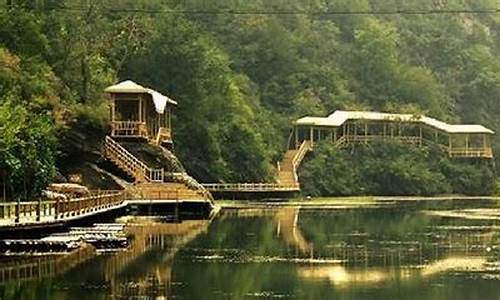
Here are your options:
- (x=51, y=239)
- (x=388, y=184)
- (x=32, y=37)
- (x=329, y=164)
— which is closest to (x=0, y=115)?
(x=51, y=239)

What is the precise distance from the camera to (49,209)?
4181 cm

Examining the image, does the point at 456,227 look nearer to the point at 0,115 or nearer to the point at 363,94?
the point at 0,115

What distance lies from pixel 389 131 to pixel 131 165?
149ft

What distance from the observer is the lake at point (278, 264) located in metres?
27.1

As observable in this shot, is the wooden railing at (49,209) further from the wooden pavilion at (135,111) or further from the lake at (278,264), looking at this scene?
the wooden pavilion at (135,111)

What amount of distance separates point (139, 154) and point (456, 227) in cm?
2331

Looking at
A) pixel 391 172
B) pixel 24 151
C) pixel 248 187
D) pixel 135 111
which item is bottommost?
pixel 248 187

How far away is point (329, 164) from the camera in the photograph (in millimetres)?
94500

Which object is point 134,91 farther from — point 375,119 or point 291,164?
point 375,119

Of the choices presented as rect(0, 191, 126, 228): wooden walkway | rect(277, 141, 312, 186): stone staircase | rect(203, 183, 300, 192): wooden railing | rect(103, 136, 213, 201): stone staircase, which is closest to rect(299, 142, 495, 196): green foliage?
rect(277, 141, 312, 186): stone staircase

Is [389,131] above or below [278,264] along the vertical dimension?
above

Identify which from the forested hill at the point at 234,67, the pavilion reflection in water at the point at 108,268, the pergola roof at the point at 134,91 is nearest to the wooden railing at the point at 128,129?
the forested hill at the point at 234,67

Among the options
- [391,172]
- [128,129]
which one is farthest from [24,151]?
[391,172]

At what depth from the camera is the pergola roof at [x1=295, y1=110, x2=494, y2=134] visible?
96.0 meters
